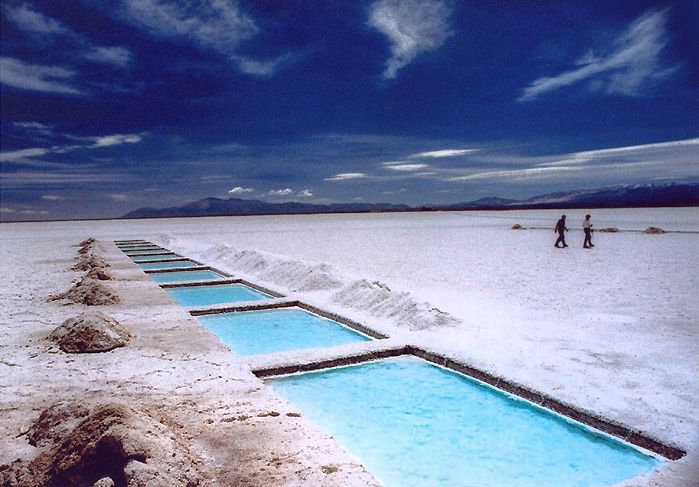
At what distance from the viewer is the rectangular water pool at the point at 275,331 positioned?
24.6 feet

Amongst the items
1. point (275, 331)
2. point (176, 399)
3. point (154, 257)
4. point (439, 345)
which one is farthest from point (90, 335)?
point (154, 257)

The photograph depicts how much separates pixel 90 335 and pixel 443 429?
464 centimetres

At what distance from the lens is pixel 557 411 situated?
4.75m

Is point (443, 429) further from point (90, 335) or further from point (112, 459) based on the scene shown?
point (90, 335)

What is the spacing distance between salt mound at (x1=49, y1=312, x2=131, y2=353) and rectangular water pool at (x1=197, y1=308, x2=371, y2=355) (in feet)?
5.06

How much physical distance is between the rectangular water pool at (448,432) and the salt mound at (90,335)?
2.42 m

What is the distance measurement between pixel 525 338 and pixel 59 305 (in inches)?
328

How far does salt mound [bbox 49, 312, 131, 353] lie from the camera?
648 cm

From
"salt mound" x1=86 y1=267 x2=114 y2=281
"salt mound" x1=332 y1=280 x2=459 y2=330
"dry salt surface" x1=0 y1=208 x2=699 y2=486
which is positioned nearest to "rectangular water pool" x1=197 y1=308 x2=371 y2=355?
"dry salt surface" x1=0 y1=208 x2=699 y2=486

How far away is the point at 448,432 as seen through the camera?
4.70 meters

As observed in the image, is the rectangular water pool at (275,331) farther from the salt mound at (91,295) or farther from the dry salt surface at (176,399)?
the salt mound at (91,295)

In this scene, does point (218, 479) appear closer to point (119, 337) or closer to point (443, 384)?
point (443, 384)

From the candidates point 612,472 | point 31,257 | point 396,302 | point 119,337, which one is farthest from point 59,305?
point 31,257

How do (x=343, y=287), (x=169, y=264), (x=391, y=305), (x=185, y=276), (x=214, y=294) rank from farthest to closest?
(x=169, y=264) < (x=185, y=276) < (x=214, y=294) < (x=343, y=287) < (x=391, y=305)
